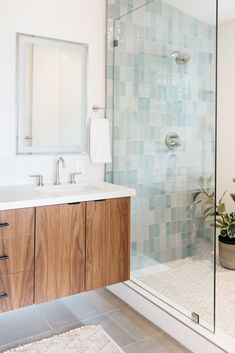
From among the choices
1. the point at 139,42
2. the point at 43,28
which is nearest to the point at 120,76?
the point at 139,42

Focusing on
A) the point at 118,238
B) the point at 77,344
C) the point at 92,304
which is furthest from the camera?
the point at 92,304

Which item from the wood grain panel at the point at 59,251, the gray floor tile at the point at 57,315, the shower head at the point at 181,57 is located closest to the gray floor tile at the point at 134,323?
the gray floor tile at the point at 57,315

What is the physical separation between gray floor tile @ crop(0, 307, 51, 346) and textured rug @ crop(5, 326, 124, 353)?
13cm

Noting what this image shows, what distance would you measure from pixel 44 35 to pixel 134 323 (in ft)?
6.87

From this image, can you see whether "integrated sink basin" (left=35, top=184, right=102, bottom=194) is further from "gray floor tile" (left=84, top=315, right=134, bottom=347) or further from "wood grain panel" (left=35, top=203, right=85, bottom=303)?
"gray floor tile" (left=84, top=315, right=134, bottom=347)

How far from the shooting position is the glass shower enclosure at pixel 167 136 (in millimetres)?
2373

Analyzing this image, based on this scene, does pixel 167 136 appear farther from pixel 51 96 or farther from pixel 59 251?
pixel 59 251

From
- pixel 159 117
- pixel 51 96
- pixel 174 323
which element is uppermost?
pixel 51 96

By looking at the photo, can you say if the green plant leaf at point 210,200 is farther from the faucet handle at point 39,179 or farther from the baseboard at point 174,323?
the faucet handle at point 39,179

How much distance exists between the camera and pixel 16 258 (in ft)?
6.12

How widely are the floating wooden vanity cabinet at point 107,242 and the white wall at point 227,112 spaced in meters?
1.52

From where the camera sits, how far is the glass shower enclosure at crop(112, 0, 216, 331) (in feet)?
7.79

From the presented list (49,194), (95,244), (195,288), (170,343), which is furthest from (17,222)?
(195,288)

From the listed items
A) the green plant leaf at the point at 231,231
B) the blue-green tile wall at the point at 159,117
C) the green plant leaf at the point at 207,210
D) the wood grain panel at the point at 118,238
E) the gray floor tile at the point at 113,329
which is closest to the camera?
the gray floor tile at the point at 113,329
